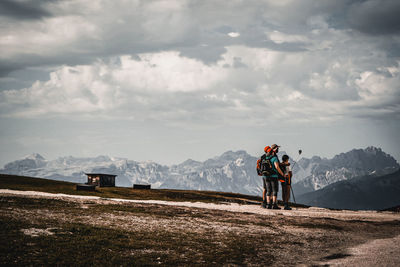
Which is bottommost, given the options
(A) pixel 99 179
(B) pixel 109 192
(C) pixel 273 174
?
(B) pixel 109 192

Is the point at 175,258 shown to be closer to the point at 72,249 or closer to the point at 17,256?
the point at 72,249

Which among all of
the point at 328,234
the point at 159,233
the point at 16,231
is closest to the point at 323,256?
the point at 328,234

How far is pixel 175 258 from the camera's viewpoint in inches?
500

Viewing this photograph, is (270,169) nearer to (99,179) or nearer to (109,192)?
(109,192)

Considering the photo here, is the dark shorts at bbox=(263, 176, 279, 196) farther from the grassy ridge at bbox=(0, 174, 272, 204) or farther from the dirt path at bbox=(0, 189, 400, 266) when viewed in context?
the grassy ridge at bbox=(0, 174, 272, 204)

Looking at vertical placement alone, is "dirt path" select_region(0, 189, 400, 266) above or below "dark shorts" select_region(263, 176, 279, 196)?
below

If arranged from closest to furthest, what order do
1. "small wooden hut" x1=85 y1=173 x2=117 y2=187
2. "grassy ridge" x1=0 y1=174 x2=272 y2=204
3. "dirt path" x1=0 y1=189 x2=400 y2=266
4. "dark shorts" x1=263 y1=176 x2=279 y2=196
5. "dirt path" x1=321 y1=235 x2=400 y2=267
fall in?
1. "dirt path" x1=321 y1=235 x2=400 y2=267
2. "dirt path" x1=0 y1=189 x2=400 y2=266
3. "dark shorts" x1=263 y1=176 x2=279 y2=196
4. "grassy ridge" x1=0 y1=174 x2=272 y2=204
5. "small wooden hut" x1=85 y1=173 x2=117 y2=187

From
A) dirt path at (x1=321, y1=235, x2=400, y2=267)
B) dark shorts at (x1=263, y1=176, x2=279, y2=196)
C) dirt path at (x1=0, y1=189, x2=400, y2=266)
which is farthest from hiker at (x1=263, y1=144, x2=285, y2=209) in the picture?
dirt path at (x1=321, y1=235, x2=400, y2=267)

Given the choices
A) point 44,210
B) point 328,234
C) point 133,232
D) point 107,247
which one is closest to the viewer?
point 107,247

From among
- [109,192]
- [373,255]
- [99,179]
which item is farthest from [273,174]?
[99,179]

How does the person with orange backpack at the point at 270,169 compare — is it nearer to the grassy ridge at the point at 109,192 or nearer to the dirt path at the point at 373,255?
the dirt path at the point at 373,255

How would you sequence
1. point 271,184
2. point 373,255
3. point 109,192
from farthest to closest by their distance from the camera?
1. point 109,192
2. point 271,184
3. point 373,255

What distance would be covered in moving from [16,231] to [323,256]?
12601 millimetres

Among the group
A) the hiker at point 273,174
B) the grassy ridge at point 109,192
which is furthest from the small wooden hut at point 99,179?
the hiker at point 273,174
